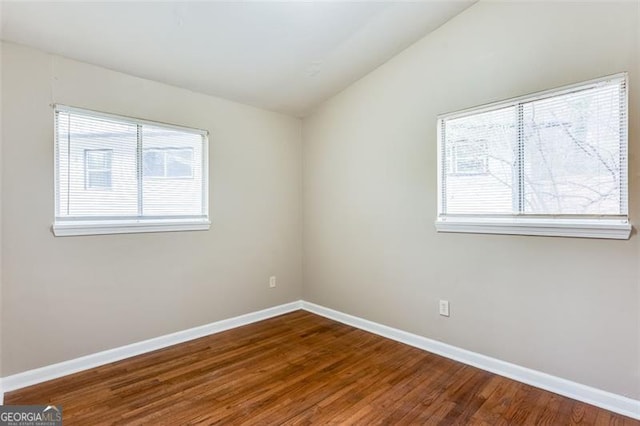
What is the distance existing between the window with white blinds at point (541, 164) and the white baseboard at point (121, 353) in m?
2.23

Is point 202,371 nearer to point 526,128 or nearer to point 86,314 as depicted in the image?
point 86,314

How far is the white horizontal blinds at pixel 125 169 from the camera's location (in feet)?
7.98

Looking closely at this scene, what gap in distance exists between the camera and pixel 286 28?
245 cm

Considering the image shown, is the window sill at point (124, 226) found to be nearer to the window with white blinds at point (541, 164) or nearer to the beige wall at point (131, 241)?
the beige wall at point (131, 241)

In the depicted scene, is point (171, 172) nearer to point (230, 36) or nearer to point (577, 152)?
point (230, 36)

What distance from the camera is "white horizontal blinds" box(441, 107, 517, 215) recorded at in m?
2.43

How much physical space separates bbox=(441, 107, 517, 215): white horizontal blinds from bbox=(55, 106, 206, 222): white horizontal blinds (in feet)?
7.47

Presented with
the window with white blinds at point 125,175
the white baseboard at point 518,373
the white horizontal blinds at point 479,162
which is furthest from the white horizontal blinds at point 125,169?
the white horizontal blinds at point 479,162

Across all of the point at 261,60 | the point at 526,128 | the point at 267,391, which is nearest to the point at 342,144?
the point at 261,60

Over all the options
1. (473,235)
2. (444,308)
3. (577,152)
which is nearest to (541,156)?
(577,152)

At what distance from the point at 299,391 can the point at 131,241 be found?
180cm

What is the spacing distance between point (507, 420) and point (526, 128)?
190cm

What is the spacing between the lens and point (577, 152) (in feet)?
6.94

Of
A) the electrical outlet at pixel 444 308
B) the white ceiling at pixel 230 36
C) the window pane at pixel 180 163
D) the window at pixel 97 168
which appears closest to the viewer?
the white ceiling at pixel 230 36
